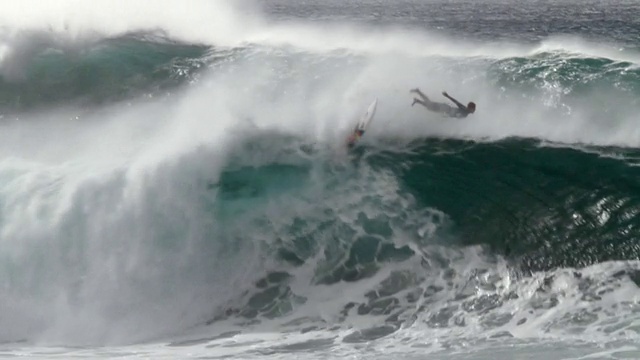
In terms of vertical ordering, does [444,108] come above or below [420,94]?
below

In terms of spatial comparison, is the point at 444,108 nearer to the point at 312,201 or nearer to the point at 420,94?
the point at 420,94

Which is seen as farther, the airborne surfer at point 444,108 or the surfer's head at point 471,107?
the airborne surfer at point 444,108

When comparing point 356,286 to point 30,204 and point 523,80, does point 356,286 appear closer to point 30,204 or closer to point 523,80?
point 30,204

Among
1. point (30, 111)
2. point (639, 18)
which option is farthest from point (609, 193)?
point (639, 18)

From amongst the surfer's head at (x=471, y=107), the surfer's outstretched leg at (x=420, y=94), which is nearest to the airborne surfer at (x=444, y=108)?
the surfer's outstretched leg at (x=420, y=94)

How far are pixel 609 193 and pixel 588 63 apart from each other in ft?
19.8

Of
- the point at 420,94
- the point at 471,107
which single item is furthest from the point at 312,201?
the point at 471,107

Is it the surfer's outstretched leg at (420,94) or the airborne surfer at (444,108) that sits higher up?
the surfer's outstretched leg at (420,94)

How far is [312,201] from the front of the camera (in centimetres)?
1472

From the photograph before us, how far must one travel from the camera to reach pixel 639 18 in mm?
31906

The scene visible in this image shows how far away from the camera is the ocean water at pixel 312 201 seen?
1180cm

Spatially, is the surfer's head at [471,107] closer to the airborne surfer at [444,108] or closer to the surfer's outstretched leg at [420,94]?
the airborne surfer at [444,108]

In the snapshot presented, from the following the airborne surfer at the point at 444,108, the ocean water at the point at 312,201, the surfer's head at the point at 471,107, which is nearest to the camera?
the ocean water at the point at 312,201

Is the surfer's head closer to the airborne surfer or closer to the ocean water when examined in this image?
the airborne surfer
